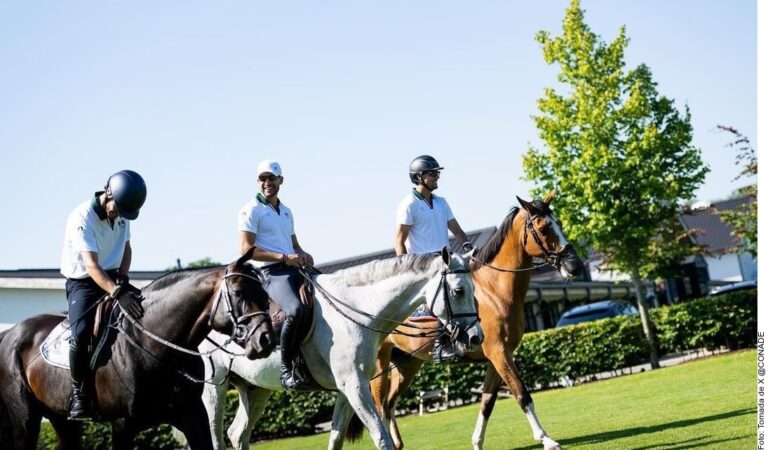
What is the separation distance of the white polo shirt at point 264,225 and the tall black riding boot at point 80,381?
253 cm

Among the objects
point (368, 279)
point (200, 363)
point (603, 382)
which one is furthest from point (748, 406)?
point (603, 382)

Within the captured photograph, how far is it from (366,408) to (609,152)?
2292cm

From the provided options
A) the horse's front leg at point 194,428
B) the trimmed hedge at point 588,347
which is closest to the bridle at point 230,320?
the horse's front leg at point 194,428

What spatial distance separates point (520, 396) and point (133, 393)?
5.11 m

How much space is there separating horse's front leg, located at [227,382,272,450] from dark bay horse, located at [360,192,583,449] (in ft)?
5.56

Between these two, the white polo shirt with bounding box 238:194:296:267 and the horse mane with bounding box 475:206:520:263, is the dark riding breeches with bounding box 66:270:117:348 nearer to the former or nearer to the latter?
the white polo shirt with bounding box 238:194:296:267

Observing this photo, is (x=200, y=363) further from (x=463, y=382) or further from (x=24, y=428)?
(x=463, y=382)

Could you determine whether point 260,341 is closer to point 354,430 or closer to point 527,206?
point 354,430

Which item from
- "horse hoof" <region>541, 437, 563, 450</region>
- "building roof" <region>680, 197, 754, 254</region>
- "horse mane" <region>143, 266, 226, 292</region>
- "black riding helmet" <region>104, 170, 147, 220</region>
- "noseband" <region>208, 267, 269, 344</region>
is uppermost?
"black riding helmet" <region>104, 170, 147, 220</region>

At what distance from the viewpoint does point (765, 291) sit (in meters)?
6.41

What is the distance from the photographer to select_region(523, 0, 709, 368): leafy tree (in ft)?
95.9

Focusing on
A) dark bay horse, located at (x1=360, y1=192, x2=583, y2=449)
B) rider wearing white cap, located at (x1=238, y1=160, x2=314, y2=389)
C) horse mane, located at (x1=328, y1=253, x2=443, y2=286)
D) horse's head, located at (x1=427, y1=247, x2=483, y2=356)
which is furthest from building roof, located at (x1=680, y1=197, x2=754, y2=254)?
horse's head, located at (x1=427, y1=247, x2=483, y2=356)

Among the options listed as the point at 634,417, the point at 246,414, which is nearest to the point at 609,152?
the point at 634,417

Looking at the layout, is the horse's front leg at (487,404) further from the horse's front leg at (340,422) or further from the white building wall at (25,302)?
the white building wall at (25,302)
